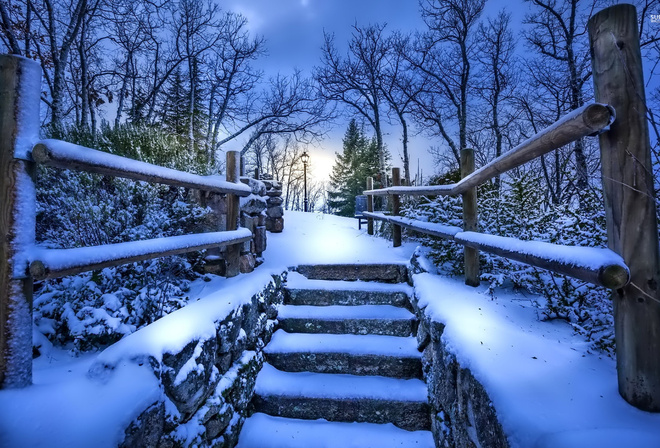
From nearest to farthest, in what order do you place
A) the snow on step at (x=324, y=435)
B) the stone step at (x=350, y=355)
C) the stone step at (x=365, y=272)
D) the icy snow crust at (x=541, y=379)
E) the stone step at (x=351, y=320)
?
the icy snow crust at (x=541, y=379) → the snow on step at (x=324, y=435) → the stone step at (x=350, y=355) → the stone step at (x=351, y=320) → the stone step at (x=365, y=272)

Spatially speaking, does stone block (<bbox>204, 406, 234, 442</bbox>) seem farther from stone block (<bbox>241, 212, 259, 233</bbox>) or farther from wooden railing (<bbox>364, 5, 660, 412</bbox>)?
stone block (<bbox>241, 212, 259, 233</bbox>)

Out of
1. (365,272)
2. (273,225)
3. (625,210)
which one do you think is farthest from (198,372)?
(273,225)

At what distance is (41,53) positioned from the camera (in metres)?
9.12

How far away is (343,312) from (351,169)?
24810mm

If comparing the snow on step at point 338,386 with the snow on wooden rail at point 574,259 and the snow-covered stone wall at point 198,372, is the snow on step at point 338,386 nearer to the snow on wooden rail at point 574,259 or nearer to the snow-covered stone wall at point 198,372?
the snow-covered stone wall at point 198,372

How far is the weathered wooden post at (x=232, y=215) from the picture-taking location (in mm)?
2945

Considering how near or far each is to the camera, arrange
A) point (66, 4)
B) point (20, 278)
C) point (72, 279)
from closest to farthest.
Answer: point (20, 278)
point (72, 279)
point (66, 4)

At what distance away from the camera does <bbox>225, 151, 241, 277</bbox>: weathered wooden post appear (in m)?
2.95

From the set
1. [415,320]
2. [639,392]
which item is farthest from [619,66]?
[415,320]

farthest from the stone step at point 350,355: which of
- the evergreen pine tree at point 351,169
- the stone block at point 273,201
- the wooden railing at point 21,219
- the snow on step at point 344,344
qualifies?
the evergreen pine tree at point 351,169

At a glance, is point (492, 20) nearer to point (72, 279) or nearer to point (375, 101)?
point (375, 101)

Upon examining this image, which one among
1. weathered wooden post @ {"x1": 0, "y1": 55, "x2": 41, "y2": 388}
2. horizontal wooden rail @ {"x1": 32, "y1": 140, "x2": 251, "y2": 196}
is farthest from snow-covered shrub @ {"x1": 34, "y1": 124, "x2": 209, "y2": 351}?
horizontal wooden rail @ {"x1": 32, "y1": 140, "x2": 251, "y2": 196}

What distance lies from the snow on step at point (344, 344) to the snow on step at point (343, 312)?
164mm

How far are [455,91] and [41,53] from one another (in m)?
15.0
